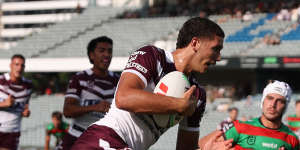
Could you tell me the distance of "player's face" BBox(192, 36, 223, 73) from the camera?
365 cm

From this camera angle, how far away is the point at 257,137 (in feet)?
17.0

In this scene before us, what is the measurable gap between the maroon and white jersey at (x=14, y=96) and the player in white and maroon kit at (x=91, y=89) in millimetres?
2756

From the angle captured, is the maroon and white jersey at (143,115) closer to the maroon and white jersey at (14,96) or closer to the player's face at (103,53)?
the player's face at (103,53)

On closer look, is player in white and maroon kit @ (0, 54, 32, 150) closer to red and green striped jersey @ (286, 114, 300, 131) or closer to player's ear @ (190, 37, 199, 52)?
red and green striped jersey @ (286, 114, 300, 131)

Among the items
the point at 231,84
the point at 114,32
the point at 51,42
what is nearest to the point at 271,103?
the point at 231,84

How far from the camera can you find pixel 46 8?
318ft

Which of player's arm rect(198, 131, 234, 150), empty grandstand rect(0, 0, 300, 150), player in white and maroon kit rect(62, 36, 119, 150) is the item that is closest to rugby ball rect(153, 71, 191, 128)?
player's arm rect(198, 131, 234, 150)

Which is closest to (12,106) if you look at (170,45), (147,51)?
(147,51)

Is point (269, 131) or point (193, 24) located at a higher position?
point (193, 24)

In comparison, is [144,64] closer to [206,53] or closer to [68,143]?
[206,53]

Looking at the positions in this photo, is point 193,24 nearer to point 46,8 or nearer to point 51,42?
point 51,42

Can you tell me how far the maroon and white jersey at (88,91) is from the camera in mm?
6980

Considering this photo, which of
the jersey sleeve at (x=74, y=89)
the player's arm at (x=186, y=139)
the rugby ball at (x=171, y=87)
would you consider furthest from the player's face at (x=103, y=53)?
the rugby ball at (x=171, y=87)

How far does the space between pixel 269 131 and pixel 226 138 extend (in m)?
0.50
